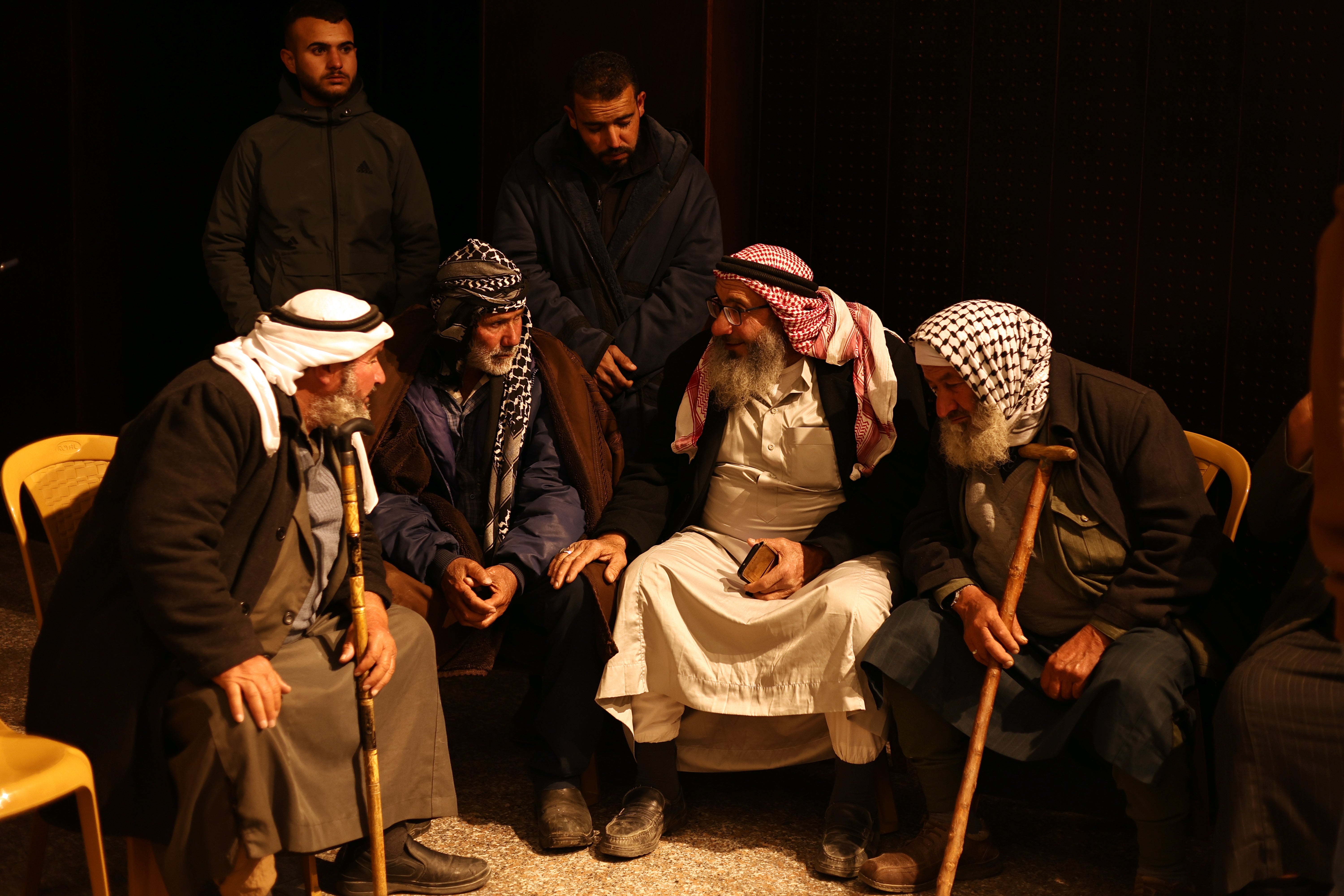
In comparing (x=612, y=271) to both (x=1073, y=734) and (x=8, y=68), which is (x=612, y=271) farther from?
(x=8, y=68)

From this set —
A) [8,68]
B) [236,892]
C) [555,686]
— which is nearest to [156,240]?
[8,68]

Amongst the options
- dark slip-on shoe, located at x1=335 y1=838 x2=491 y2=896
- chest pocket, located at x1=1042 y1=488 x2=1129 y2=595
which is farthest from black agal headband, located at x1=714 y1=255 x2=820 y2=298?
dark slip-on shoe, located at x1=335 y1=838 x2=491 y2=896

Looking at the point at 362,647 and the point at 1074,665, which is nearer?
the point at 362,647

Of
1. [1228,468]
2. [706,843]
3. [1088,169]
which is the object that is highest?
[1088,169]

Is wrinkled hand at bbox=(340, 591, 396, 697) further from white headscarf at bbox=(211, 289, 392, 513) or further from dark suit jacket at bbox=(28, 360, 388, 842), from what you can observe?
white headscarf at bbox=(211, 289, 392, 513)

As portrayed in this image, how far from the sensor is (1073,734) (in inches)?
125

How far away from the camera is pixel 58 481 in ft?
10.9

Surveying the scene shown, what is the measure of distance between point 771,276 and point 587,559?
0.96 meters

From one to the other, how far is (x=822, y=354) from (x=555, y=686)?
1.22 metres

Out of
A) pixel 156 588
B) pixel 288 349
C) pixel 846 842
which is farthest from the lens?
pixel 846 842

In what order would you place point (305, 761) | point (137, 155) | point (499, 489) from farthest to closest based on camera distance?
point (137, 155)
point (499, 489)
point (305, 761)

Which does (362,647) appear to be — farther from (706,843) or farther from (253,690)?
(706,843)

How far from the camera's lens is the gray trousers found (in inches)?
109

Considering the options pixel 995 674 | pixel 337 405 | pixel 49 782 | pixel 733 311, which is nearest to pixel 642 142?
pixel 733 311
